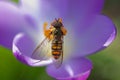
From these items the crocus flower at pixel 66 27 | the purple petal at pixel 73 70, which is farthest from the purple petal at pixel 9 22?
the purple petal at pixel 73 70

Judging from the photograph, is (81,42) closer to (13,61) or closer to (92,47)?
(92,47)

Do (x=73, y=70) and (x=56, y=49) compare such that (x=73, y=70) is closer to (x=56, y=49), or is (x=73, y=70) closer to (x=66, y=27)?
(x=56, y=49)

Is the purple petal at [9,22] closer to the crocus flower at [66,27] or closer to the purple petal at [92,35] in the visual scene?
the crocus flower at [66,27]

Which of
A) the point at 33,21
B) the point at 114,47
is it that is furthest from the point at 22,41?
the point at 114,47

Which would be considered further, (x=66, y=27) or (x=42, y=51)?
(x=66, y=27)

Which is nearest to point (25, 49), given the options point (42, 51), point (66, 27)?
point (42, 51)
